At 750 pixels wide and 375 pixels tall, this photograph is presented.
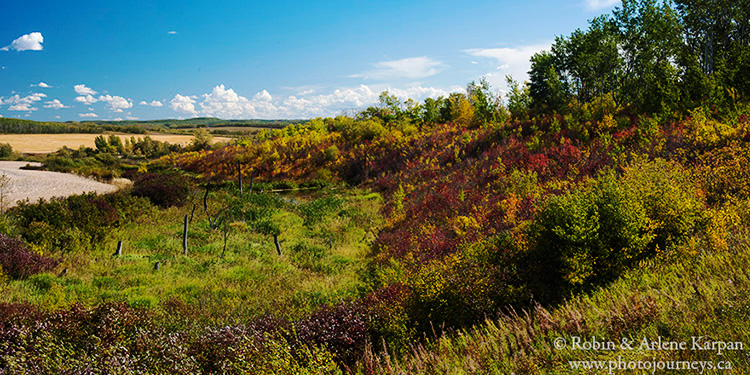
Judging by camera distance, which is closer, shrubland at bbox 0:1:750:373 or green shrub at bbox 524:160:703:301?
shrubland at bbox 0:1:750:373

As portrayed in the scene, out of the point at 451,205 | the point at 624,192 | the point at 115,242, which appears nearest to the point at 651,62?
the point at 451,205

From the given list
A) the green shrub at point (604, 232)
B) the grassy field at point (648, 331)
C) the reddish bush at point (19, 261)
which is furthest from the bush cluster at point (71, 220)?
the green shrub at point (604, 232)

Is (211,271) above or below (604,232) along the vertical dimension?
below

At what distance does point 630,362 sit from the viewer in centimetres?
296

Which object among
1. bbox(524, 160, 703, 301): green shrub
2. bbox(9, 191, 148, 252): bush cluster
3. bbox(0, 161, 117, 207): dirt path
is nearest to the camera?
bbox(524, 160, 703, 301): green shrub

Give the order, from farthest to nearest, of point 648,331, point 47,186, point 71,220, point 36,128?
point 36,128 < point 47,186 < point 71,220 < point 648,331

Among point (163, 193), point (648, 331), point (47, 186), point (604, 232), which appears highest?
point (604, 232)

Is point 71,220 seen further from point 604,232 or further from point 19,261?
point 604,232

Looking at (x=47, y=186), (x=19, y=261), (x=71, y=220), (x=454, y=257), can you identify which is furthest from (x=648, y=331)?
(x=47, y=186)

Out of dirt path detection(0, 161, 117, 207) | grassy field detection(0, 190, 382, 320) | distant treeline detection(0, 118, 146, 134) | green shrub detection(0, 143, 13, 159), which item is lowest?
grassy field detection(0, 190, 382, 320)

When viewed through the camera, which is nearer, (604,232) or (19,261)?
(604,232)

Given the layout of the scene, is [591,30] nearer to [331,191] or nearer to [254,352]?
[331,191]

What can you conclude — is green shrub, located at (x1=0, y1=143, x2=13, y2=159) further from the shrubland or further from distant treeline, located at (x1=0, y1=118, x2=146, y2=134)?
distant treeline, located at (x1=0, y1=118, x2=146, y2=134)

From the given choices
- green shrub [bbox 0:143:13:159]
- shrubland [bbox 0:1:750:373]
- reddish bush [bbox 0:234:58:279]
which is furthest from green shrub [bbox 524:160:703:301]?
green shrub [bbox 0:143:13:159]
